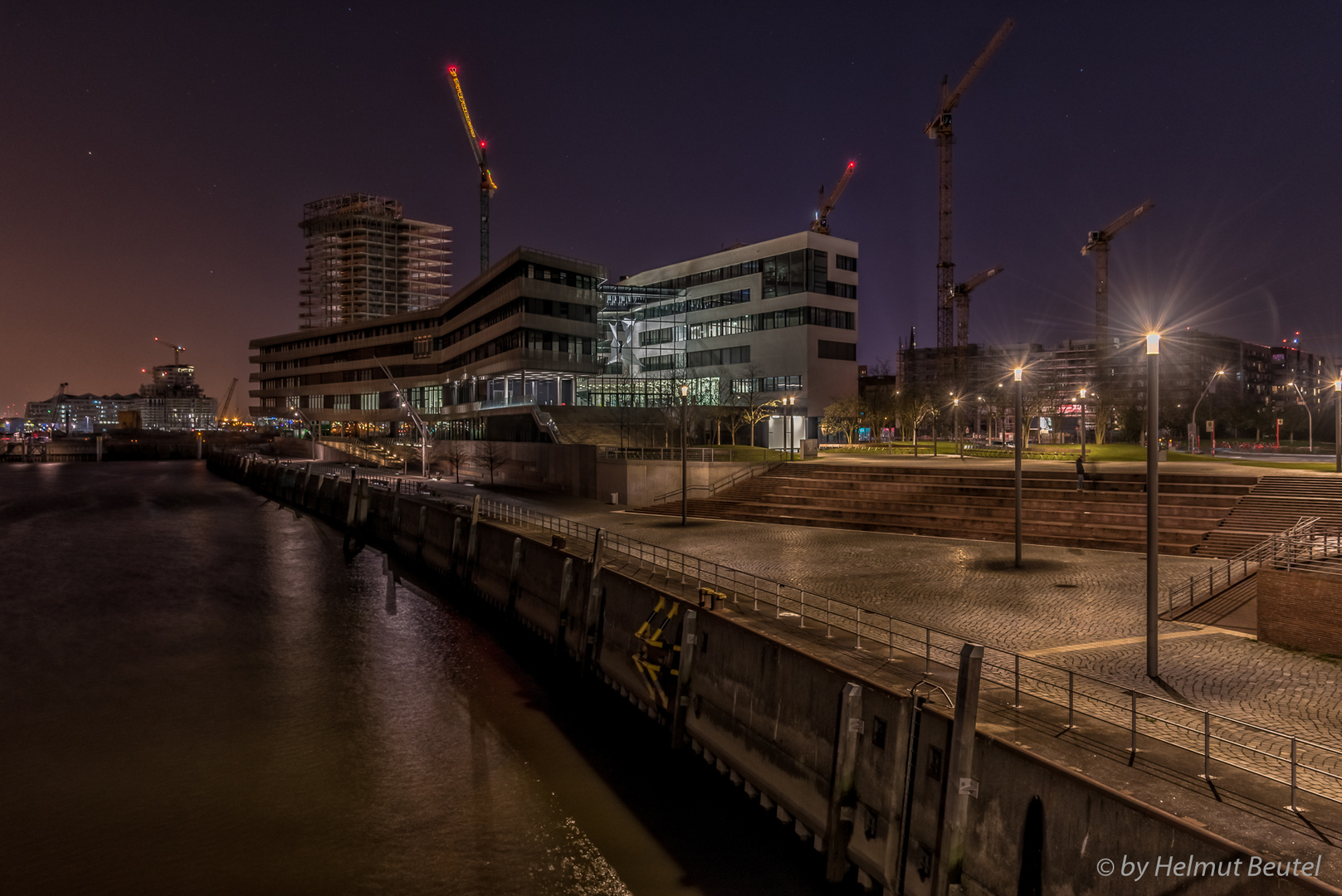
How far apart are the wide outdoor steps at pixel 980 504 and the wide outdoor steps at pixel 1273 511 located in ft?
1.55

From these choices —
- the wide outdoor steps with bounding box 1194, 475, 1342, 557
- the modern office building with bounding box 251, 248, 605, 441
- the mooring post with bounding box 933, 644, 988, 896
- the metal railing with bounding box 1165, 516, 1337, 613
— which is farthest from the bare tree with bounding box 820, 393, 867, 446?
the mooring post with bounding box 933, 644, 988, 896

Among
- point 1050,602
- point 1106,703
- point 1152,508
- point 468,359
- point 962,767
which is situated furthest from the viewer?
point 468,359

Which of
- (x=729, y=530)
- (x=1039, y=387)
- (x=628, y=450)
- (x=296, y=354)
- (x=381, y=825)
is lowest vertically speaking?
(x=381, y=825)

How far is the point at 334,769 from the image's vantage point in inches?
591

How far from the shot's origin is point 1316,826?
668cm

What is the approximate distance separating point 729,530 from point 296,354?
131853 mm

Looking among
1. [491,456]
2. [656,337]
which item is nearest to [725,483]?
[491,456]

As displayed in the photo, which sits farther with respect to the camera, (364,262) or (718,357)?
(364,262)

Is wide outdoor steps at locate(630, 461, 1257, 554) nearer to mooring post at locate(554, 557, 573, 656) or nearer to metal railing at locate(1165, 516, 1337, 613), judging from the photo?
metal railing at locate(1165, 516, 1337, 613)

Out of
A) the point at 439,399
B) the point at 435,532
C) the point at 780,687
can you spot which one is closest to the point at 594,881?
the point at 780,687

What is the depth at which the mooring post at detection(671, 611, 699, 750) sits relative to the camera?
14.7 meters

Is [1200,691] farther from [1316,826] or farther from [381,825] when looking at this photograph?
[381,825]

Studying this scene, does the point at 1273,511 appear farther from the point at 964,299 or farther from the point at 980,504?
the point at 964,299

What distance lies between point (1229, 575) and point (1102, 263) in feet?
440
